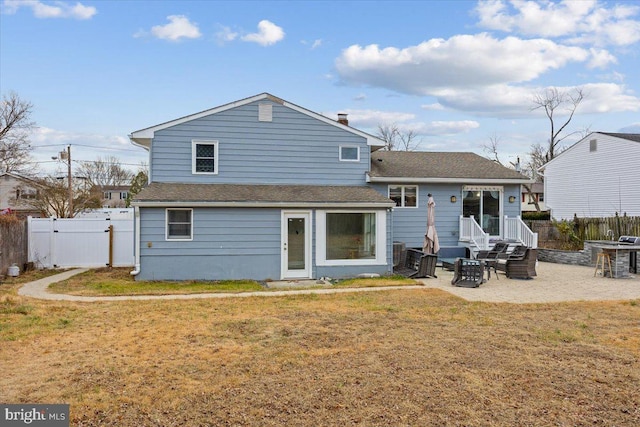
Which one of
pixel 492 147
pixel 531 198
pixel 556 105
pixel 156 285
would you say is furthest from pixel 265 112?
pixel 531 198

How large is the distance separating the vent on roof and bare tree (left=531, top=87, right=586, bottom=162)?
3390cm

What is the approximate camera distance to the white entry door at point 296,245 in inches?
527

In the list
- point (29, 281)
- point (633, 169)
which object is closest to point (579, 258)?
point (633, 169)

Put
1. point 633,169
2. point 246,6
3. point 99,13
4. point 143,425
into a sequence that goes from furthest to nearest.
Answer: point 633,169 → point 246,6 → point 99,13 → point 143,425

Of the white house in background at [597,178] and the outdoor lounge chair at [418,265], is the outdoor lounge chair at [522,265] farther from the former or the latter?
the white house in background at [597,178]

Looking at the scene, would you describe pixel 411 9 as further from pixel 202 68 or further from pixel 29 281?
pixel 29 281

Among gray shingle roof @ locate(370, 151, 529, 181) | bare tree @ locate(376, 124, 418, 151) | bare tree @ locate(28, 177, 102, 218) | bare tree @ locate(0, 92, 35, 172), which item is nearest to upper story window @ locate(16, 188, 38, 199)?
bare tree @ locate(28, 177, 102, 218)

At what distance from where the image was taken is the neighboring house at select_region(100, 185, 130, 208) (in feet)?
196

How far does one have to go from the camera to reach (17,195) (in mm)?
38875

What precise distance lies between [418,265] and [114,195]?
2308 inches

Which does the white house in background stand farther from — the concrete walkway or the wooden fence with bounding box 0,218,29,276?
the wooden fence with bounding box 0,218,29,276

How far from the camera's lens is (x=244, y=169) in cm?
1438

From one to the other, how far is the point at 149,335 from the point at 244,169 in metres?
8.22

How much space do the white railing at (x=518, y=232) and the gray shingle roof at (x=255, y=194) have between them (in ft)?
18.6
